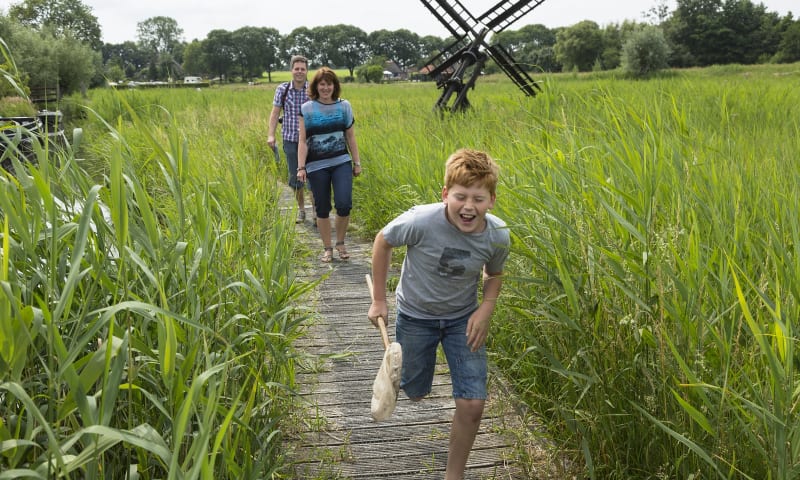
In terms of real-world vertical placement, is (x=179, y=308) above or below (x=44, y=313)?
below

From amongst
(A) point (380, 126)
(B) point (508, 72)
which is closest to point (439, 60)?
(B) point (508, 72)

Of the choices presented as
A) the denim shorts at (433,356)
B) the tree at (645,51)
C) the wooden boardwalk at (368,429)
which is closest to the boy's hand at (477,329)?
the denim shorts at (433,356)

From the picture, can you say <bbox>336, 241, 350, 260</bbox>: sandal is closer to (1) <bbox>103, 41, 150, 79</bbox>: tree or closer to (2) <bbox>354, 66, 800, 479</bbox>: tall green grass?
(2) <bbox>354, 66, 800, 479</bbox>: tall green grass

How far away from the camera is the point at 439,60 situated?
50.8 ft

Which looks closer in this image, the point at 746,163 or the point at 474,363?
the point at 474,363

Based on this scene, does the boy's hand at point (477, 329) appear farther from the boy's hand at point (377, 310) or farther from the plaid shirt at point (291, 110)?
the plaid shirt at point (291, 110)

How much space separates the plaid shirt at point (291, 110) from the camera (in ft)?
23.8

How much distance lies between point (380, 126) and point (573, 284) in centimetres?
810

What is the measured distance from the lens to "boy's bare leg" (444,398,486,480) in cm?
267

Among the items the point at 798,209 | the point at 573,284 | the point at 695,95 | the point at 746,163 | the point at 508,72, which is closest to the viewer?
the point at 573,284

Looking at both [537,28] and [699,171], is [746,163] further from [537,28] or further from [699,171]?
[537,28]

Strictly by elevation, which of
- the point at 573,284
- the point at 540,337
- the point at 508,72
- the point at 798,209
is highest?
the point at 508,72

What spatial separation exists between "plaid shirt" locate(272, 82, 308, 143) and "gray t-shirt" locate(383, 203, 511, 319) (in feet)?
15.4

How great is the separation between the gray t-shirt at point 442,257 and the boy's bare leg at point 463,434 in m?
0.37
